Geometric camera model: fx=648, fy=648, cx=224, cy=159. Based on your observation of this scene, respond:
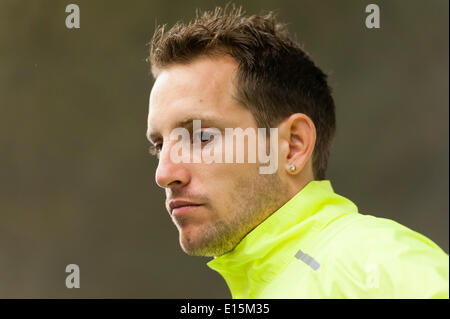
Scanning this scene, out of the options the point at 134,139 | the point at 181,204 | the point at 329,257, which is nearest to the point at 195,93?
the point at 181,204

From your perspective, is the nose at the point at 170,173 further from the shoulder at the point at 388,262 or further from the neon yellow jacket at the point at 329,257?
the shoulder at the point at 388,262

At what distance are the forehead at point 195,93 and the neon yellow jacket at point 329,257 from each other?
0.60ft

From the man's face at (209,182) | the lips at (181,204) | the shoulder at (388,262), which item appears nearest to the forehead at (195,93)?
the man's face at (209,182)

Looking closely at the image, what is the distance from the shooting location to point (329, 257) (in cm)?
78

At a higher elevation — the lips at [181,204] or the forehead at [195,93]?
the forehead at [195,93]

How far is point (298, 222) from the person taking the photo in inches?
36.7

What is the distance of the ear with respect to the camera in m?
0.98

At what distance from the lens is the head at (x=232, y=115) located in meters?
0.94

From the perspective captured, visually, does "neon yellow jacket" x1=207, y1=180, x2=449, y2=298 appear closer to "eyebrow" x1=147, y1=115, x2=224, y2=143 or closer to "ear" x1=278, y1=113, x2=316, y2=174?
"ear" x1=278, y1=113, x2=316, y2=174

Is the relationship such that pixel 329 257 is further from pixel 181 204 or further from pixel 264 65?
pixel 264 65

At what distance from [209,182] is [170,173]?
2.3 inches

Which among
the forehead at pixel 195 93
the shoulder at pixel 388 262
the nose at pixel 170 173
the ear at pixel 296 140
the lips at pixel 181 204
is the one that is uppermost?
the forehead at pixel 195 93
